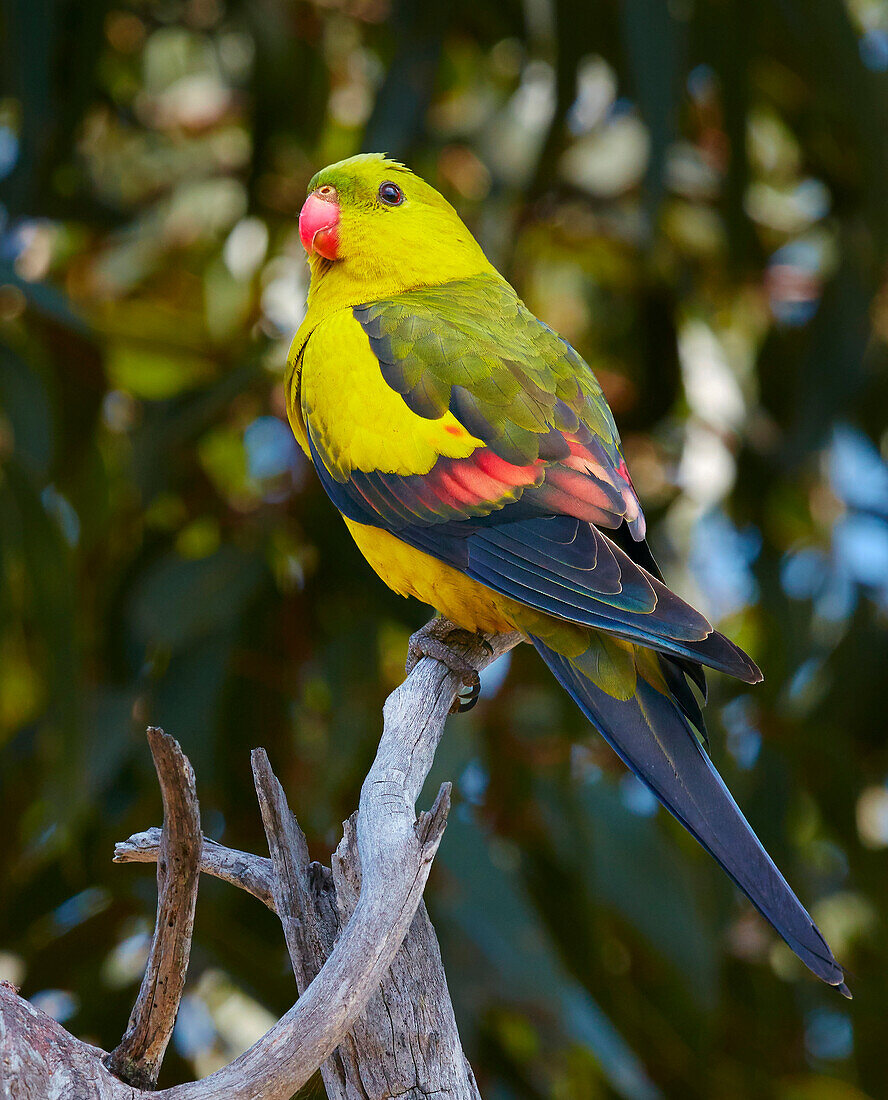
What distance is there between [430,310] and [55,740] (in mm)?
1250

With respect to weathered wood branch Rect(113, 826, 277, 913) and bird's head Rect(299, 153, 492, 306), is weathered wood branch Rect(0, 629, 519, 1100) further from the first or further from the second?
bird's head Rect(299, 153, 492, 306)

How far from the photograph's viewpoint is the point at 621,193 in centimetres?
313

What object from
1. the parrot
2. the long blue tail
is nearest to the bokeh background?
the parrot

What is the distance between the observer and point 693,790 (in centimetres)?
109

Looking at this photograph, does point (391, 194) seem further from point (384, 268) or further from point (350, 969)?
point (350, 969)

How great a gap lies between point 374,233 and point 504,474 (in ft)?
1.36

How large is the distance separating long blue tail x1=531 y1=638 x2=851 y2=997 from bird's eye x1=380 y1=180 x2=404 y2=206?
2.08ft

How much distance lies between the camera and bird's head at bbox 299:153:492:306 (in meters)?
1.56

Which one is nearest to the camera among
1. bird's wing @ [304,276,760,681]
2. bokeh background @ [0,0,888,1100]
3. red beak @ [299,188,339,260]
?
bird's wing @ [304,276,760,681]

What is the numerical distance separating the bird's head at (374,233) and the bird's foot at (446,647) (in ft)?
1.41

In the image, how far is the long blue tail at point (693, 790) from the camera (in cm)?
96

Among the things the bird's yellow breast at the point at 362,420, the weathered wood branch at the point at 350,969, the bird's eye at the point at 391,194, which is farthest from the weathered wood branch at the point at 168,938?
the bird's eye at the point at 391,194

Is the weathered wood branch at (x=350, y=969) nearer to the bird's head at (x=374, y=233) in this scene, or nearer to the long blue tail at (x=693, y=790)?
the long blue tail at (x=693, y=790)

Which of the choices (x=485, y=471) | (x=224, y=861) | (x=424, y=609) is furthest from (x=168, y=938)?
(x=424, y=609)
